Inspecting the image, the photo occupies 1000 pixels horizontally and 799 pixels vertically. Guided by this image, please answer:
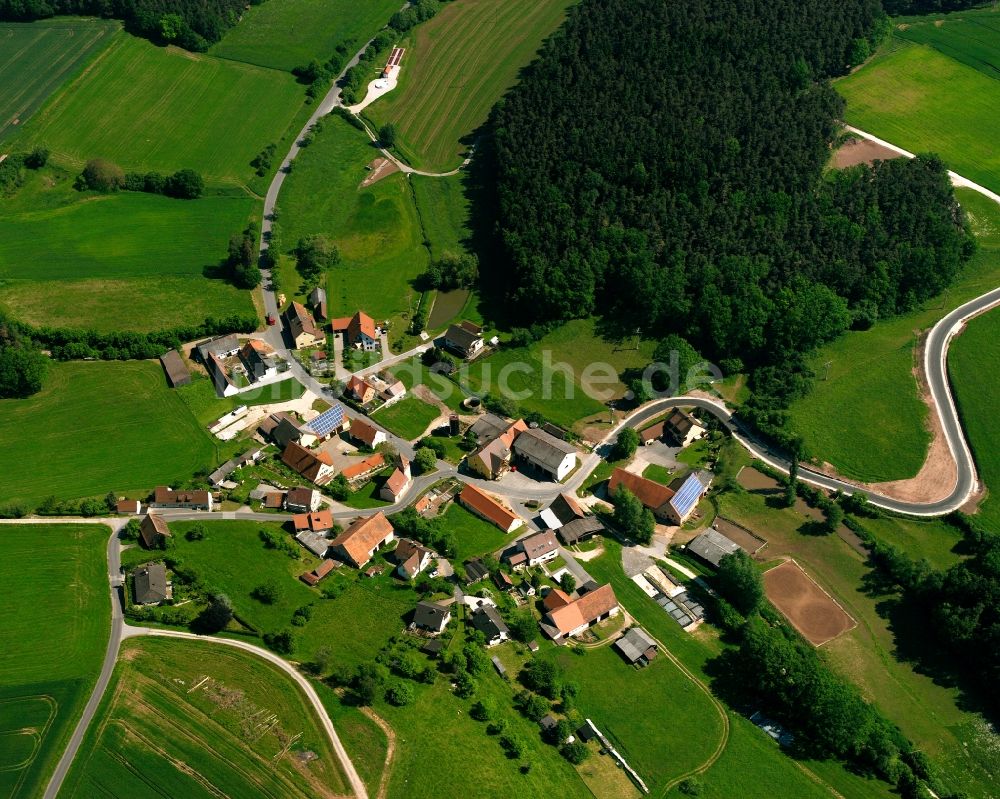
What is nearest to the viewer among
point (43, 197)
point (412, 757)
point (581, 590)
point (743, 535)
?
point (412, 757)

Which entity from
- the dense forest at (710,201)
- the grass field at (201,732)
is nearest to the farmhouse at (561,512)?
the dense forest at (710,201)

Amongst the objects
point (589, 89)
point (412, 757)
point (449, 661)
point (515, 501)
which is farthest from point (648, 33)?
point (412, 757)

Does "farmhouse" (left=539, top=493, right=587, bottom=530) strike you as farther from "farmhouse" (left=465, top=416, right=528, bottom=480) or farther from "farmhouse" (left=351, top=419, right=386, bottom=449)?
"farmhouse" (left=351, top=419, right=386, bottom=449)

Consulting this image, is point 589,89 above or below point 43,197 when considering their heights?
above

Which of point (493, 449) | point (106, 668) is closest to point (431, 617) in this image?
point (493, 449)

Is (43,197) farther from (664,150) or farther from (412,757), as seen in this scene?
(412,757)

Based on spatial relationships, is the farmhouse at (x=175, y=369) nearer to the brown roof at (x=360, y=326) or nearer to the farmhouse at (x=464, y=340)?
the brown roof at (x=360, y=326)
